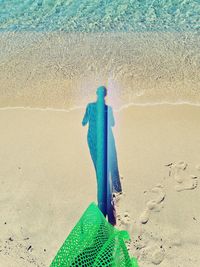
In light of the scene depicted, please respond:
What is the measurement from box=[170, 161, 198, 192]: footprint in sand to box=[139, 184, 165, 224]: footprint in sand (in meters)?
0.19

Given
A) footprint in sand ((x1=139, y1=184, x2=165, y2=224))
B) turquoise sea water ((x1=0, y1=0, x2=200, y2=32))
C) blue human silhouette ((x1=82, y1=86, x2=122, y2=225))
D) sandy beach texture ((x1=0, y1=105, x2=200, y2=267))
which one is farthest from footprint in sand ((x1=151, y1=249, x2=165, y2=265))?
turquoise sea water ((x1=0, y1=0, x2=200, y2=32))

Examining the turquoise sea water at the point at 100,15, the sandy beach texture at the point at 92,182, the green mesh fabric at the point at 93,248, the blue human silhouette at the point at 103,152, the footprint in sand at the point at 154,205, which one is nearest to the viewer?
the green mesh fabric at the point at 93,248

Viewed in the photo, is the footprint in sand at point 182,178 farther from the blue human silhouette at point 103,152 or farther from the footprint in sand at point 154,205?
the blue human silhouette at point 103,152

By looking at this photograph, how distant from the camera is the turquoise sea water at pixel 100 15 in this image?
752 centimetres

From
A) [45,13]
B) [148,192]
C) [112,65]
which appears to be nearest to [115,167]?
[148,192]

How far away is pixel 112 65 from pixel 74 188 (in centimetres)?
273

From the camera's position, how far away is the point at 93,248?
106 inches

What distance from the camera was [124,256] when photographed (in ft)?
8.86

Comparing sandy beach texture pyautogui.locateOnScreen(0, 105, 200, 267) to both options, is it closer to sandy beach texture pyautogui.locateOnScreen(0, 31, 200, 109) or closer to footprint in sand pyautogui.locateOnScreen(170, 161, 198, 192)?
footprint in sand pyautogui.locateOnScreen(170, 161, 198, 192)

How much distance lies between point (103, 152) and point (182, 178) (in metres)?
0.95

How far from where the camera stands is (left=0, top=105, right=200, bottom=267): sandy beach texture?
3.60 metres

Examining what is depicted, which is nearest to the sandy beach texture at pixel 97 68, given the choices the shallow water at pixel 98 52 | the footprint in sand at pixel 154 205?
the shallow water at pixel 98 52

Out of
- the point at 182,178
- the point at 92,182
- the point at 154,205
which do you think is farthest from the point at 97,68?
the point at 154,205

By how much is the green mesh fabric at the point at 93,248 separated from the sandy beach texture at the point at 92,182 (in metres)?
0.75
